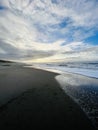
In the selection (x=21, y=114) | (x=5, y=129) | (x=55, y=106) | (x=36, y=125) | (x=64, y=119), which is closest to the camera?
(x=5, y=129)

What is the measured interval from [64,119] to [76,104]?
1.49m

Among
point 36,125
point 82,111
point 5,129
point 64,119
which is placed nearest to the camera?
point 5,129

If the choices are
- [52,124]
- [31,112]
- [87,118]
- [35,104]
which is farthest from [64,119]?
[35,104]

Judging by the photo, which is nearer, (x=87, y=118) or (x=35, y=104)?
(x=87, y=118)

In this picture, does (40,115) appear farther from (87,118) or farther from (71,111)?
(87,118)

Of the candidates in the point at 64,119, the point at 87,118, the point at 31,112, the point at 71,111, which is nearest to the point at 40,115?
the point at 31,112

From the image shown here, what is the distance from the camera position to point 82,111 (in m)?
4.88

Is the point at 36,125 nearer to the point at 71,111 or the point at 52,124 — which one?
the point at 52,124

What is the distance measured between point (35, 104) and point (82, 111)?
2.09m

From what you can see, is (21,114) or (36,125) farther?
(21,114)

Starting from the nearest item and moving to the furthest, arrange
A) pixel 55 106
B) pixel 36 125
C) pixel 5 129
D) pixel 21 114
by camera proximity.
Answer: pixel 5 129, pixel 36 125, pixel 21 114, pixel 55 106

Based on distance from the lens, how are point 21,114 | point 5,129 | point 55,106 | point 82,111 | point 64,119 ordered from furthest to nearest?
1. point 55,106
2. point 82,111
3. point 21,114
4. point 64,119
5. point 5,129

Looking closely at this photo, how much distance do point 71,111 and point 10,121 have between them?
7.68ft

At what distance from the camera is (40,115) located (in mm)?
4520
